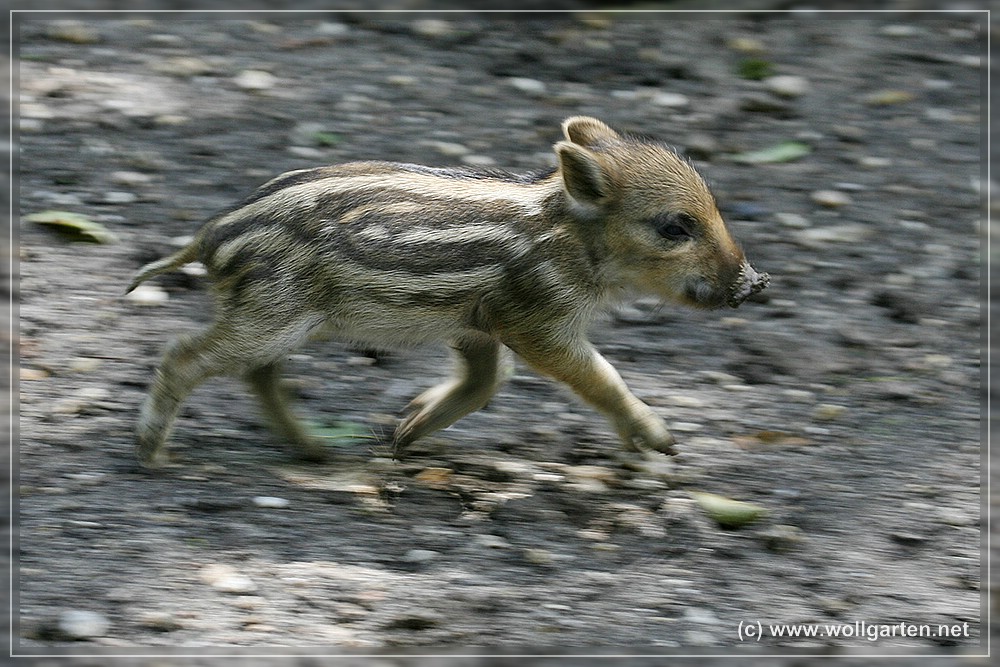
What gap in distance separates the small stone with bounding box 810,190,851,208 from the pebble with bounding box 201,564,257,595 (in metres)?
3.75

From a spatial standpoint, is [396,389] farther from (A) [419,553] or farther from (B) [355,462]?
(A) [419,553]

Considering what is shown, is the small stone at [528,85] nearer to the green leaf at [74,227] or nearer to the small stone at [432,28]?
the small stone at [432,28]

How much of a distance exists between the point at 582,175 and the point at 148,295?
6.79 ft

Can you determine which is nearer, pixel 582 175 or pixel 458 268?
pixel 458 268

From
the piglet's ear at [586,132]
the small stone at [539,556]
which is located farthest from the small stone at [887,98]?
the small stone at [539,556]

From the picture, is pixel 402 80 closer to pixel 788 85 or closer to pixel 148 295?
pixel 788 85

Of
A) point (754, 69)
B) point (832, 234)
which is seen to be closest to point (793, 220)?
point (832, 234)

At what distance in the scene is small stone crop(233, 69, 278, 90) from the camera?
7.19m

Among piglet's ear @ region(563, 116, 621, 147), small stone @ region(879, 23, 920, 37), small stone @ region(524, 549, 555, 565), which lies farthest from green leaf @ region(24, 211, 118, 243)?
small stone @ region(879, 23, 920, 37)

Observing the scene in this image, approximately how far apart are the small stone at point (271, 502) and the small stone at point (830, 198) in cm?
339

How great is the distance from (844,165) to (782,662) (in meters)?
3.63

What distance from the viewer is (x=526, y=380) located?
5414 millimetres

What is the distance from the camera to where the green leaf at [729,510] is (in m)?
4.45

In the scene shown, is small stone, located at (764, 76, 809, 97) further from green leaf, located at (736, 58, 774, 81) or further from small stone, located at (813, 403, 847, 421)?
small stone, located at (813, 403, 847, 421)
